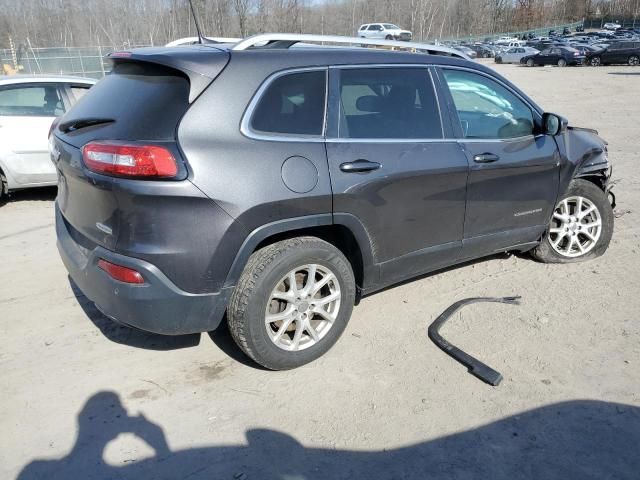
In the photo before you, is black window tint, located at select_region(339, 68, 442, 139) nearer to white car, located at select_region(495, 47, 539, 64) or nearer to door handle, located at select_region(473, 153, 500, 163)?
door handle, located at select_region(473, 153, 500, 163)

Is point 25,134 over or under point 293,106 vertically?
under

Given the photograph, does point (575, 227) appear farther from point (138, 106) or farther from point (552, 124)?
point (138, 106)

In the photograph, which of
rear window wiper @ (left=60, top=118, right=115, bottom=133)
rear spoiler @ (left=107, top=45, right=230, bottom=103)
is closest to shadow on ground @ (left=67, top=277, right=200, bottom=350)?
rear window wiper @ (left=60, top=118, right=115, bottom=133)

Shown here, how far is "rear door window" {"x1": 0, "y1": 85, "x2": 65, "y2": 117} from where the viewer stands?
664 centimetres

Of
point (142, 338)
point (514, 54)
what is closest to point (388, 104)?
point (142, 338)

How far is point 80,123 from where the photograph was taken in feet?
10.5

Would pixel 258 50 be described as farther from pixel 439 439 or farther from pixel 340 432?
pixel 439 439

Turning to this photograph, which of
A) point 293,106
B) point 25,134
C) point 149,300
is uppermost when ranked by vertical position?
point 293,106

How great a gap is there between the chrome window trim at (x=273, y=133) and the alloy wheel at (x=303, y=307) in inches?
29.5

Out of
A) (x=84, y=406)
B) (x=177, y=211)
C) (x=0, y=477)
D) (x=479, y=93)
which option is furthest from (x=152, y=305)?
(x=479, y=93)

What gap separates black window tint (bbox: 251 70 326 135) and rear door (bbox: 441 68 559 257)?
1090 millimetres

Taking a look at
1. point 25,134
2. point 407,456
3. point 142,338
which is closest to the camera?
point 407,456

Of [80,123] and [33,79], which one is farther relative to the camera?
[33,79]

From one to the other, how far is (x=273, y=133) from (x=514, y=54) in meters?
48.0
